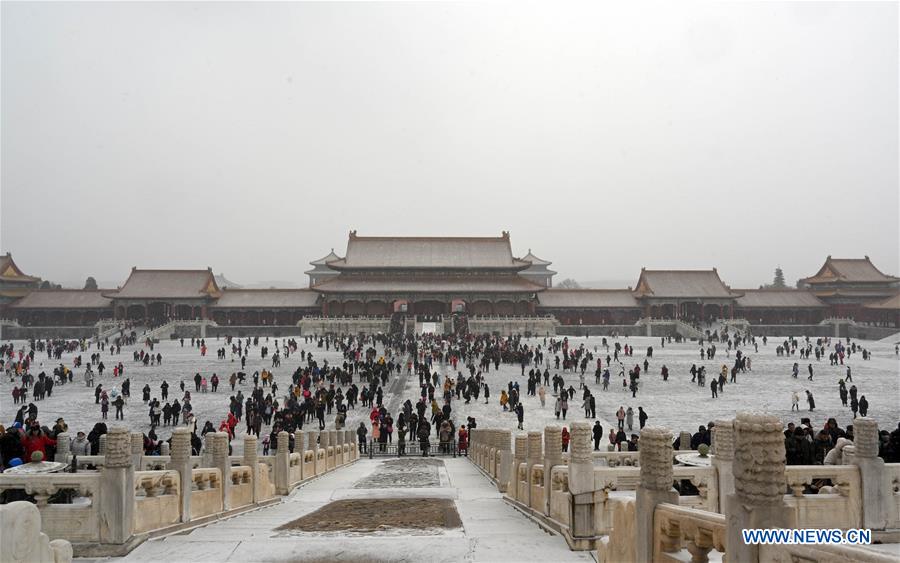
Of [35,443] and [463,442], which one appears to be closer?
[35,443]

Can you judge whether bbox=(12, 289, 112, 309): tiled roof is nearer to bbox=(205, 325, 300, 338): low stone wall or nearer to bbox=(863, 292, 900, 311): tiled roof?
bbox=(205, 325, 300, 338): low stone wall

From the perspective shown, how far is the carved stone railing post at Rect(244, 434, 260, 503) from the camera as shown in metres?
12.0

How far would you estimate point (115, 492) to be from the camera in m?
7.80

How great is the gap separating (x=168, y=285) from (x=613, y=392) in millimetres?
53011

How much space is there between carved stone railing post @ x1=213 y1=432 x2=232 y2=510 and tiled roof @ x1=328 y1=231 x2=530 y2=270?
199 feet

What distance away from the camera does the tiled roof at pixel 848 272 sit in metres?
71.7

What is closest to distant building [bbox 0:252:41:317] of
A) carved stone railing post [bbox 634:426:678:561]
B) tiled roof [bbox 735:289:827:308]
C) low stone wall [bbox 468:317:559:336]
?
low stone wall [bbox 468:317:559:336]

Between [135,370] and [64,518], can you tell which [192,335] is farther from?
[64,518]

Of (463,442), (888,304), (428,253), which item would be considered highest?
(428,253)

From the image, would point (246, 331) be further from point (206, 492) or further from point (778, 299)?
point (778, 299)

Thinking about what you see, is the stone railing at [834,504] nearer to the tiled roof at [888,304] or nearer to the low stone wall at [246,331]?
the low stone wall at [246,331]

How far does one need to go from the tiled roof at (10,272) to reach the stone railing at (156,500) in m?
75.1

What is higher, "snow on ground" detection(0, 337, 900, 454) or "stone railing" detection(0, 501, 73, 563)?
"stone railing" detection(0, 501, 73, 563)

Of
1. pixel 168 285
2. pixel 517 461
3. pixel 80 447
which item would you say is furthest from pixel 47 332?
pixel 517 461
